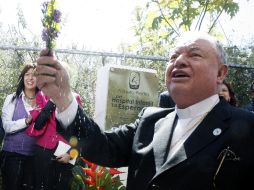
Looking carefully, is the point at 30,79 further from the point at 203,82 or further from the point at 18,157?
the point at 203,82

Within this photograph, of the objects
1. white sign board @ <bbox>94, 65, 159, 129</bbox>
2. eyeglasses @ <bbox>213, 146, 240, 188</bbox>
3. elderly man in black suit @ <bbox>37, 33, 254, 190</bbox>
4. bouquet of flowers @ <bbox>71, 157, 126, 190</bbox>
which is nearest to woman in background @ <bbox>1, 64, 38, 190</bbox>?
bouquet of flowers @ <bbox>71, 157, 126, 190</bbox>

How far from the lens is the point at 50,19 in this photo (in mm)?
1764

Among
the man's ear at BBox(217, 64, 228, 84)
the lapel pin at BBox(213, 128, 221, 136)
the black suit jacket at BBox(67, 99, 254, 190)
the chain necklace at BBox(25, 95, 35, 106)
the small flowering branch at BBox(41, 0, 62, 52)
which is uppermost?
the small flowering branch at BBox(41, 0, 62, 52)

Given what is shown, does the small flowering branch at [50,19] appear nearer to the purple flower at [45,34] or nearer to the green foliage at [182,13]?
the purple flower at [45,34]

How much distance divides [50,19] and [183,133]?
1.17 metres

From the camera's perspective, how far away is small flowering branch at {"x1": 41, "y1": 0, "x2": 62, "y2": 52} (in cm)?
176

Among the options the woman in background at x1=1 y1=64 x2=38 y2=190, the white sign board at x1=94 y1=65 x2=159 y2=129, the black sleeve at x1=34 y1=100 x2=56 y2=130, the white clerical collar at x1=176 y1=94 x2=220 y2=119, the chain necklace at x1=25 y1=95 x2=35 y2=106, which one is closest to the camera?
the white clerical collar at x1=176 y1=94 x2=220 y2=119

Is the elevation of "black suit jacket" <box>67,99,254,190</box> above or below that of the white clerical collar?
below

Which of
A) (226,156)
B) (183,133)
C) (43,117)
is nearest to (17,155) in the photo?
(43,117)

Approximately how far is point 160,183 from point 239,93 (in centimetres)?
521

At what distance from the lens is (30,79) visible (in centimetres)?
531

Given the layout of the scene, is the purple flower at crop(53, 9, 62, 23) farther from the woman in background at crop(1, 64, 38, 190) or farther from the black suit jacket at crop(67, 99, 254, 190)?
the woman in background at crop(1, 64, 38, 190)

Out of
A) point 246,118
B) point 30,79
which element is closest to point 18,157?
point 30,79

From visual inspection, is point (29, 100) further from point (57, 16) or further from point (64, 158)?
point (57, 16)
